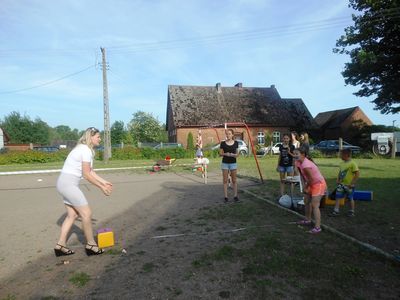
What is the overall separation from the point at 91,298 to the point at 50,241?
241 cm

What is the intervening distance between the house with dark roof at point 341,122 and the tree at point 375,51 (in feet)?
56.9

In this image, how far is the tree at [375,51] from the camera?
80.1ft

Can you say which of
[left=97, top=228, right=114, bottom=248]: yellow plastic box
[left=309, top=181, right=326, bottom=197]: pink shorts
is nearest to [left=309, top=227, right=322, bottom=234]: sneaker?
[left=309, top=181, right=326, bottom=197]: pink shorts

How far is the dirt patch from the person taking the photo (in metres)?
3.50

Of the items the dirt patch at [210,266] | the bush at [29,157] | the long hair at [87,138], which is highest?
the long hair at [87,138]

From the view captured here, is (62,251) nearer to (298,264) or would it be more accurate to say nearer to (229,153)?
(298,264)

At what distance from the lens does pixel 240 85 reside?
46125mm

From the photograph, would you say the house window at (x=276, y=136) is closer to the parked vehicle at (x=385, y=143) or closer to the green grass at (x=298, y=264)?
the parked vehicle at (x=385, y=143)

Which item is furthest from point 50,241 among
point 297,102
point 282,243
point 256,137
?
point 297,102

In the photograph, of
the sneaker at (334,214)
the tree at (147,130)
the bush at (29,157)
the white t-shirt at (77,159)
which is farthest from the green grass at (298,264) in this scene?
the tree at (147,130)

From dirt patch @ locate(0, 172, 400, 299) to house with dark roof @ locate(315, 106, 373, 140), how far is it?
42990 mm

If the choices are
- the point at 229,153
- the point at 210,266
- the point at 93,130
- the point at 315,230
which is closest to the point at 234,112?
the point at 229,153

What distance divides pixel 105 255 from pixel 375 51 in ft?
92.9

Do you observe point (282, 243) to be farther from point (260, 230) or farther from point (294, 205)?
point (294, 205)
